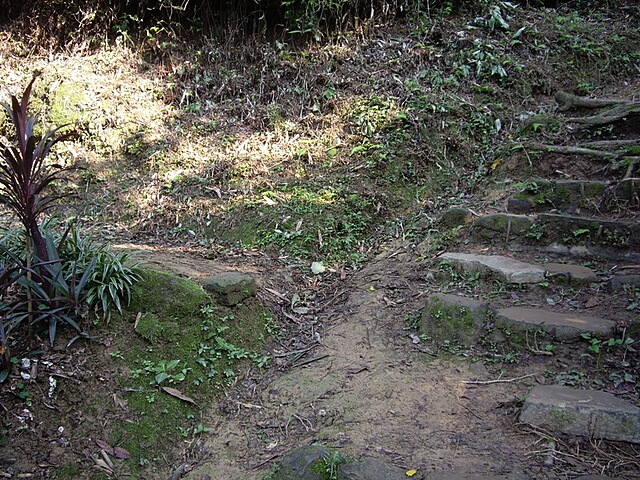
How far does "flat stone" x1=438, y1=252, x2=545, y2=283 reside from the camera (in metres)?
3.93

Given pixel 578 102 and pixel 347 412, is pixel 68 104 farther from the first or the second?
pixel 578 102

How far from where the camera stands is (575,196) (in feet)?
15.0

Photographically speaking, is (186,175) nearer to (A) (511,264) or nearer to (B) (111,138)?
(B) (111,138)

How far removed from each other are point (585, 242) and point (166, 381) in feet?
11.6

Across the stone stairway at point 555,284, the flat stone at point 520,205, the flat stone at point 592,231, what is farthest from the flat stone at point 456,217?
the flat stone at point 592,231

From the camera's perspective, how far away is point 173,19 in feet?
27.2

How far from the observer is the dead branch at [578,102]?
5941mm

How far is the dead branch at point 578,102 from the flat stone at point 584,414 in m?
4.45

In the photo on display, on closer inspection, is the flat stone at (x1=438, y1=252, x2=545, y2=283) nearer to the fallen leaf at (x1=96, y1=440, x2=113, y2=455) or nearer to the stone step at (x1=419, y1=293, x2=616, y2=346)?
the stone step at (x1=419, y1=293, x2=616, y2=346)

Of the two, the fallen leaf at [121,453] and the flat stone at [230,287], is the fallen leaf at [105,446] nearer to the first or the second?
the fallen leaf at [121,453]

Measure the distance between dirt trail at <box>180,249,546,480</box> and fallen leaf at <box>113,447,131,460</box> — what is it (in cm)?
40

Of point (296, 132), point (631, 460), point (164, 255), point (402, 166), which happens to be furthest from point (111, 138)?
point (631, 460)

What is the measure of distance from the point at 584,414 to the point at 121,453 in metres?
2.60

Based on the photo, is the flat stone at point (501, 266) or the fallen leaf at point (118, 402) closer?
the fallen leaf at point (118, 402)
